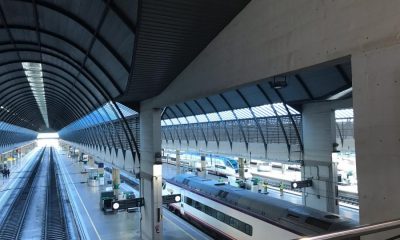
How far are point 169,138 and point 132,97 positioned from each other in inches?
1224

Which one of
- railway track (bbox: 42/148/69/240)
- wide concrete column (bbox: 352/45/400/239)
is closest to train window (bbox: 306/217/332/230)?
wide concrete column (bbox: 352/45/400/239)

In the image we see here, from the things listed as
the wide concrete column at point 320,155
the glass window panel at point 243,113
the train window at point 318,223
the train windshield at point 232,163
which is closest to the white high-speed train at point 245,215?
the train window at point 318,223

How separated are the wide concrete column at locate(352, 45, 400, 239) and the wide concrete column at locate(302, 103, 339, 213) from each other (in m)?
14.5

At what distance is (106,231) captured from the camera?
23.8 metres

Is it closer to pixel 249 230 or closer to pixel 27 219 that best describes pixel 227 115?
pixel 249 230

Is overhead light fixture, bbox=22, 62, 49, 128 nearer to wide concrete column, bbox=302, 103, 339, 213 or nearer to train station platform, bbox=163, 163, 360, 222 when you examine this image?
wide concrete column, bbox=302, 103, 339, 213

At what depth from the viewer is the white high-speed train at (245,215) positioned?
1374 centimetres

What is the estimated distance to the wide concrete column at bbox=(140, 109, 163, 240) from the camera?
1845 centimetres

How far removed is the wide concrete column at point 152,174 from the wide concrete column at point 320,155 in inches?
352

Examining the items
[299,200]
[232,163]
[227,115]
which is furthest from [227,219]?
[232,163]

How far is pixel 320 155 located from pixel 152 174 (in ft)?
33.1

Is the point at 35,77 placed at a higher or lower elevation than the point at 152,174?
higher

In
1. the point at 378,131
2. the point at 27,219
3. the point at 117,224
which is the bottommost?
the point at 27,219

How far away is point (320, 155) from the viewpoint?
68.1 ft
